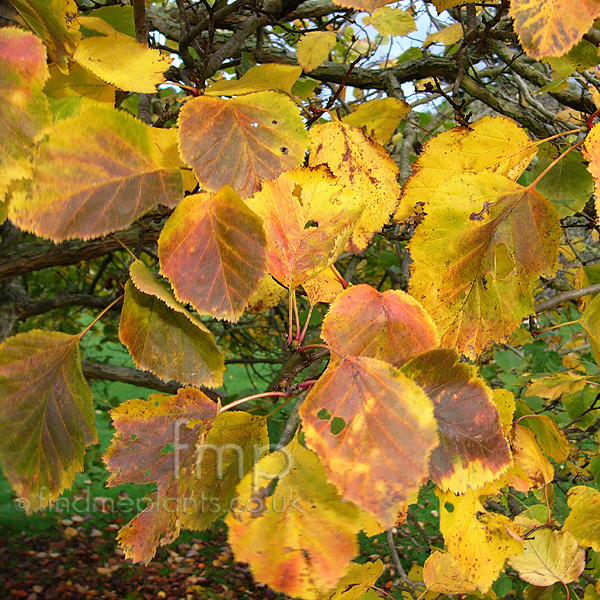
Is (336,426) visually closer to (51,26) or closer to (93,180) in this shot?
(93,180)

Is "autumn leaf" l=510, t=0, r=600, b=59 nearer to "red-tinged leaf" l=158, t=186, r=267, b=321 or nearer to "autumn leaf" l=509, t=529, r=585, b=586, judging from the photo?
"red-tinged leaf" l=158, t=186, r=267, b=321

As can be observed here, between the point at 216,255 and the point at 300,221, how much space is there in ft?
0.42

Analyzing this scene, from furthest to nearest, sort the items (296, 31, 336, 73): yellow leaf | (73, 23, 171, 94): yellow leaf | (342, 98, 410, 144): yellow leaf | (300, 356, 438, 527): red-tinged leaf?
(296, 31, 336, 73): yellow leaf → (342, 98, 410, 144): yellow leaf → (73, 23, 171, 94): yellow leaf → (300, 356, 438, 527): red-tinged leaf

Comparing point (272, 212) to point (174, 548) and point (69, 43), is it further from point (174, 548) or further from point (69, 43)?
point (174, 548)

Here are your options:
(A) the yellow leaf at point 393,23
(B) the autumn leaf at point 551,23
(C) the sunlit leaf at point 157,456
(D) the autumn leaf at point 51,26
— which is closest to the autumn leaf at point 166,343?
(C) the sunlit leaf at point 157,456

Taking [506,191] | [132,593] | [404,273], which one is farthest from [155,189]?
[132,593]

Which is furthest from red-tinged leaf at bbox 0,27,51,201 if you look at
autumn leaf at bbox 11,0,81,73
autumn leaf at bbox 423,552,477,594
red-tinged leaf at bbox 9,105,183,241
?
autumn leaf at bbox 423,552,477,594

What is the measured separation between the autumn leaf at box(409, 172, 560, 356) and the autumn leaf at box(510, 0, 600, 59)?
0.57 ft

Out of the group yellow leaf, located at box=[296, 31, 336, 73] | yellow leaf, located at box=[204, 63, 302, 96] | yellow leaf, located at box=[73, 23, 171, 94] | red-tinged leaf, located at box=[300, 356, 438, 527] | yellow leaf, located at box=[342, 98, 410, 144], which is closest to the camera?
red-tinged leaf, located at box=[300, 356, 438, 527]

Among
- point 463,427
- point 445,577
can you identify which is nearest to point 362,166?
point 463,427

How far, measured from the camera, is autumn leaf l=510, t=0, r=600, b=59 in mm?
551

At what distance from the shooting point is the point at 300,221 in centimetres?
56

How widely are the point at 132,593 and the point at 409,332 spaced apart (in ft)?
12.2

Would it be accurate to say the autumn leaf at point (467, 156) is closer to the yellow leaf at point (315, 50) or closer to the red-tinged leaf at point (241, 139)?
the red-tinged leaf at point (241, 139)
